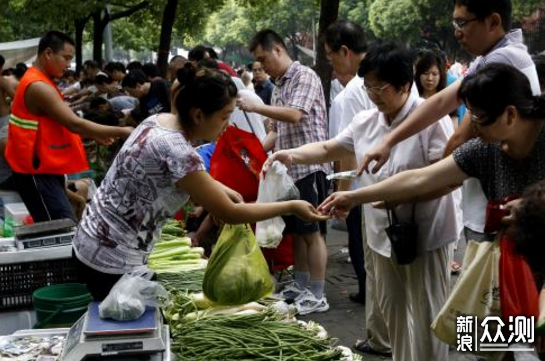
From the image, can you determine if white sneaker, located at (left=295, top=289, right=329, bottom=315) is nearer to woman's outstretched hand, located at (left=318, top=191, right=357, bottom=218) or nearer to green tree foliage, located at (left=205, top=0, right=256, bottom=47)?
woman's outstretched hand, located at (left=318, top=191, right=357, bottom=218)

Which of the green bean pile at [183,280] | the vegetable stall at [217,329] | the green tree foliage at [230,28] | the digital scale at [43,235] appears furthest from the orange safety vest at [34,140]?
the green tree foliage at [230,28]

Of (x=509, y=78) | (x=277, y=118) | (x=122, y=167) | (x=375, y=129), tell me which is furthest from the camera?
(x=277, y=118)

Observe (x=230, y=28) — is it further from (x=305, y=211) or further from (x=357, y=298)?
(x=305, y=211)

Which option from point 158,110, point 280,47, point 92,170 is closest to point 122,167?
point 280,47

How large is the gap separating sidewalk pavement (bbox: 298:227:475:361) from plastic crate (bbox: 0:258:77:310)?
6.95ft

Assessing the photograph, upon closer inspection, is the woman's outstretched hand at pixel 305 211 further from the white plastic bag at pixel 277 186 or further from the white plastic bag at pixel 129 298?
the white plastic bag at pixel 129 298

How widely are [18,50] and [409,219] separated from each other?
23.3 meters

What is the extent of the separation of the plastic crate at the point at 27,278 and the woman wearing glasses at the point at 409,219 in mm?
1564

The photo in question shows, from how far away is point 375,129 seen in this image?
435 centimetres

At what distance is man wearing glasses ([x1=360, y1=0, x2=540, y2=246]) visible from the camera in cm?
369

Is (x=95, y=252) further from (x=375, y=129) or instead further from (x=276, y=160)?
(x=375, y=129)

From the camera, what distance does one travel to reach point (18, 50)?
2492cm

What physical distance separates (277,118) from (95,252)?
2622 mm

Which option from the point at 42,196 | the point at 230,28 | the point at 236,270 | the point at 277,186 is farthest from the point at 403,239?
the point at 230,28
